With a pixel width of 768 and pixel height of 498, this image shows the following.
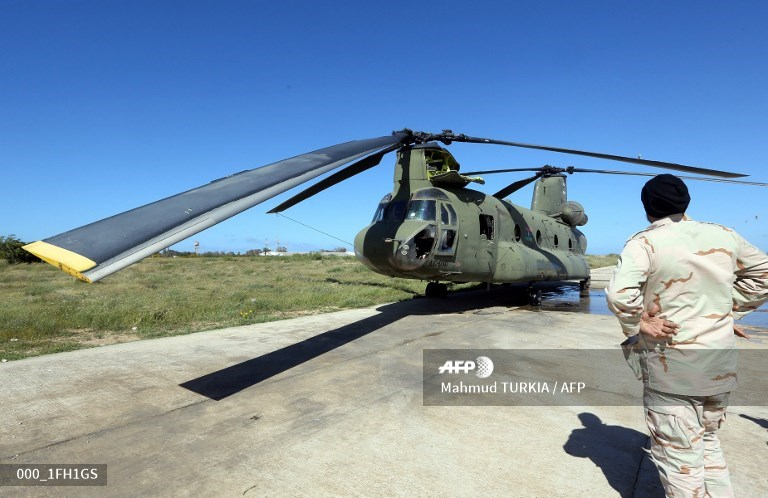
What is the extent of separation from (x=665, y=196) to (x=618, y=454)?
2.33m

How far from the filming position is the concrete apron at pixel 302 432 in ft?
10.3

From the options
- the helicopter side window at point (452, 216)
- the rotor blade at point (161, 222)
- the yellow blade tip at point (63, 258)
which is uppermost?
the helicopter side window at point (452, 216)

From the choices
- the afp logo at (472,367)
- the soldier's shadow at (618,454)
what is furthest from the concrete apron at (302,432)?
the afp logo at (472,367)

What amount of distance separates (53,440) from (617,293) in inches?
188

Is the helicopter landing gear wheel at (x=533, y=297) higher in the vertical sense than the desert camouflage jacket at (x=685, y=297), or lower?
lower

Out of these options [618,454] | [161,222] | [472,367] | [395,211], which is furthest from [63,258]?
[395,211]

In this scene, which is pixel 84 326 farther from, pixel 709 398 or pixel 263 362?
pixel 709 398

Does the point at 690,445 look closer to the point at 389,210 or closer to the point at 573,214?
the point at 389,210

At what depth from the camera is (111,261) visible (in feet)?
10.1

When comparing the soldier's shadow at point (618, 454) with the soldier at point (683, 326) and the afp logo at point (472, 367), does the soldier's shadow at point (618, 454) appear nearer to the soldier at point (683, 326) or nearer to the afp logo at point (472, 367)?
the soldier at point (683, 326)

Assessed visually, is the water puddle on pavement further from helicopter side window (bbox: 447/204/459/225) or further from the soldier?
the soldier

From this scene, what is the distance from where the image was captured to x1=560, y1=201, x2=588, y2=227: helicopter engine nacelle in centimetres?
1638

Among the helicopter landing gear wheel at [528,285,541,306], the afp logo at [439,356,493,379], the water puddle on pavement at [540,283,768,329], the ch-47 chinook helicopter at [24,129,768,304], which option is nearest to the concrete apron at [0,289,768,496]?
the afp logo at [439,356,493,379]

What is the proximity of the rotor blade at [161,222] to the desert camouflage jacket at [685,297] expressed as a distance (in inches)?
131
